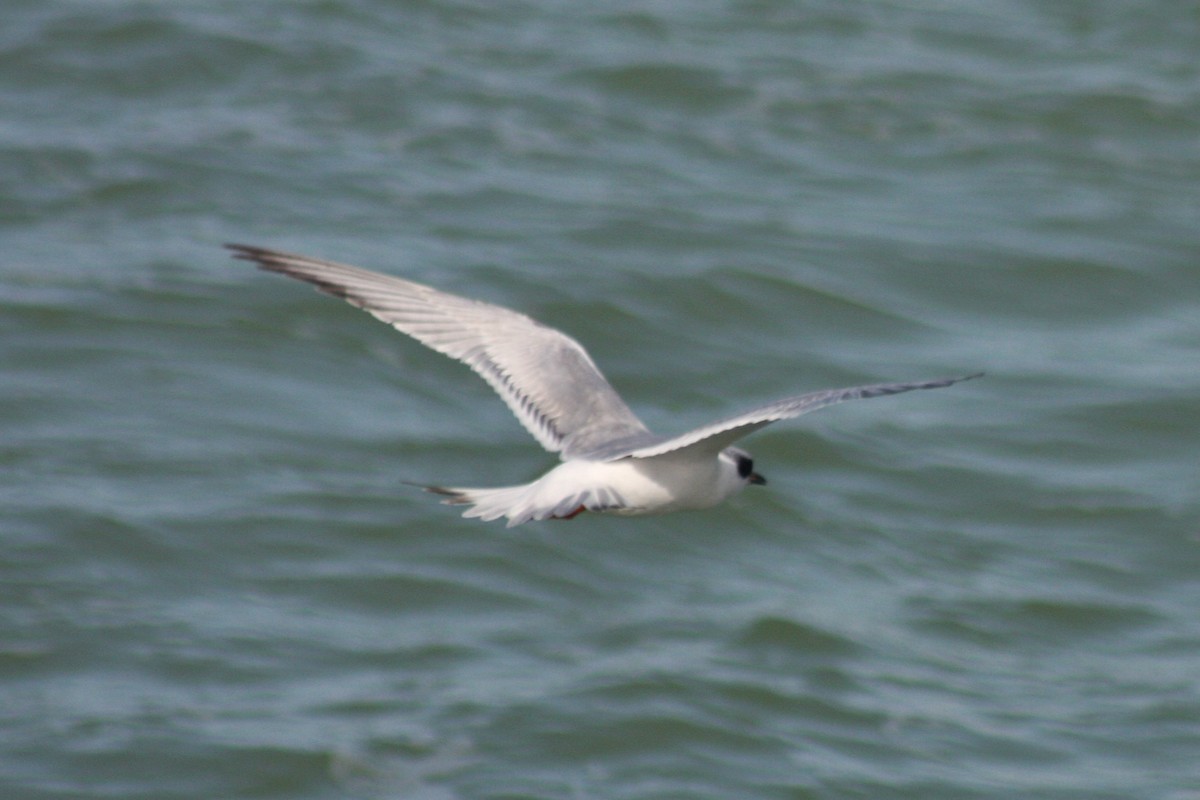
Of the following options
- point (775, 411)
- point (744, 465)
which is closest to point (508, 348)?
point (744, 465)

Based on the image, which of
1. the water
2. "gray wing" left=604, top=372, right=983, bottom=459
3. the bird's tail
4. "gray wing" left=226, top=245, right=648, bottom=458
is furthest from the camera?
the water

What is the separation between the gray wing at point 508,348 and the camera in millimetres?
6180

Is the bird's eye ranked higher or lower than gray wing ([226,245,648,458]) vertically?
lower

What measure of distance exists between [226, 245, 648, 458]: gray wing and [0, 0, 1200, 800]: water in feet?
6.75

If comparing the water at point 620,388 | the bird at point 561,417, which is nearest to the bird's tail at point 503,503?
the bird at point 561,417

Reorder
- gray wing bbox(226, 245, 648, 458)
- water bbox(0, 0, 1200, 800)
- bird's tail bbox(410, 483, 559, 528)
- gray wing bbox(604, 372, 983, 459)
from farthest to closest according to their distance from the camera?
water bbox(0, 0, 1200, 800), gray wing bbox(226, 245, 648, 458), bird's tail bbox(410, 483, 559, 528), gray wing bbox(604, 372, 983, 459)

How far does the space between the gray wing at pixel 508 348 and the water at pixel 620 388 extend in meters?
2.06

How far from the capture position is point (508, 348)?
6.62 m

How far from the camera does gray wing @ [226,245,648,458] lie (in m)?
6.18

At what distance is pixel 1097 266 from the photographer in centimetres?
1197

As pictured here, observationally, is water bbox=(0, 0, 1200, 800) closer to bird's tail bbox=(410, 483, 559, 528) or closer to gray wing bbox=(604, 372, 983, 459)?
bird's tail bbox=(410, 483, 559, 528)

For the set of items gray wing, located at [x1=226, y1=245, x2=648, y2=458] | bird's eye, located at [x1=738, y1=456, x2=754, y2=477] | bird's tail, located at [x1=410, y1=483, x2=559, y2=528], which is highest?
gray wing, located at [x1=226, y1=245, x2=648, y2=458]

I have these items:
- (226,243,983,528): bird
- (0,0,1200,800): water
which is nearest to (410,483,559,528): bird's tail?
(226,243,983,528): bird

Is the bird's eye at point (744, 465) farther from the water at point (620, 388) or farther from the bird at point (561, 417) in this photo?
the water at point (620, 388)
